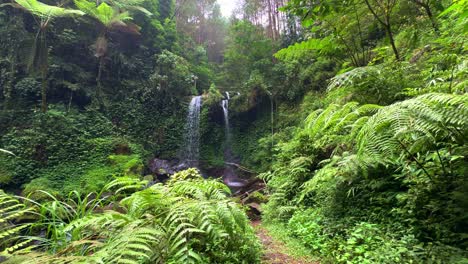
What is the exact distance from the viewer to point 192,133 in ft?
43.8

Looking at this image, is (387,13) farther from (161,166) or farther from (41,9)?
(41,9)

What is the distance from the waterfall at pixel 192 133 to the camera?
12.8 metres

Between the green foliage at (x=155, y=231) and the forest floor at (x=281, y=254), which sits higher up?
the green foliage at (x=155, y=231)

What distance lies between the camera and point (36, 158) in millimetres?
9273

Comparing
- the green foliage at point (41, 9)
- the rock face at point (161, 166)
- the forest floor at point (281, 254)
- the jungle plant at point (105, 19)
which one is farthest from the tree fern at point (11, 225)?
the jungle plant at point (105, 19)

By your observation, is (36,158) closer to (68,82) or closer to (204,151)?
(68,82)

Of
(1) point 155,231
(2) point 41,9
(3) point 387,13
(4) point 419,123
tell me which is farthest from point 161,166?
(4) point 419,123

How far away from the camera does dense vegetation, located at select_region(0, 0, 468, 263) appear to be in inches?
66.4

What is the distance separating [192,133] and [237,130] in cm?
246

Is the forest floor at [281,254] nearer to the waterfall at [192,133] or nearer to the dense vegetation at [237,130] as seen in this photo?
the dense vegetation at [237,130]

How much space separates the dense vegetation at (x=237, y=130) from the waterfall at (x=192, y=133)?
1.27ft

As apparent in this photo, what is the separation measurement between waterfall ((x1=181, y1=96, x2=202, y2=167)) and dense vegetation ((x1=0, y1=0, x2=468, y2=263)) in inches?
15.3

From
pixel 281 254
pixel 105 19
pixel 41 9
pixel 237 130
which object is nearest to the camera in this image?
pixel 281 254

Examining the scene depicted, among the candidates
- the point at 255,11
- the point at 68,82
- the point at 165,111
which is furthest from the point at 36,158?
the point at 255,11
